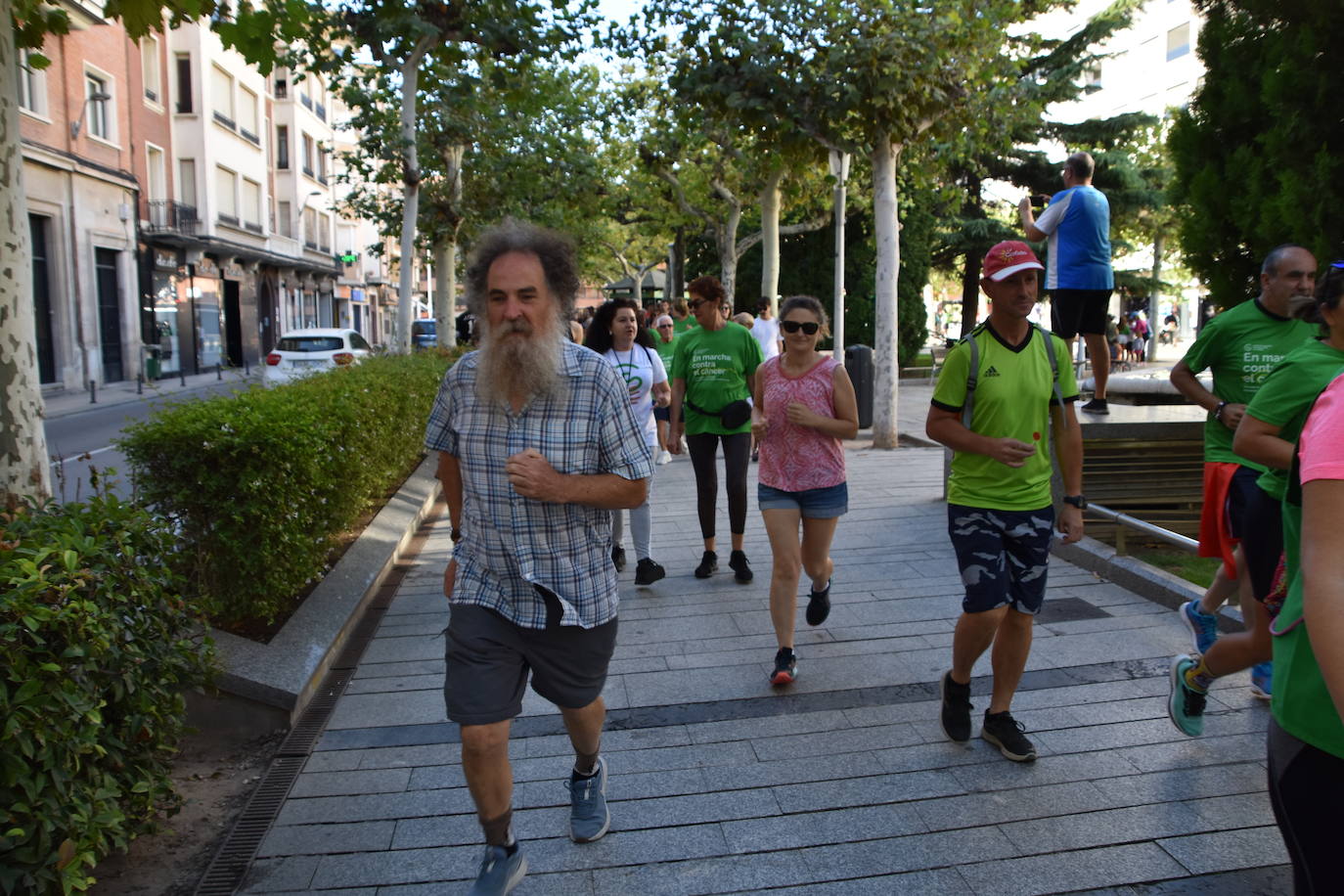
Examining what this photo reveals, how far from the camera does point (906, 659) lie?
538cm

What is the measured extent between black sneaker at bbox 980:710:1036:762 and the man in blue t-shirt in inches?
154

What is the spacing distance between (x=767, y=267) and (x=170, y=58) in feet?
80.4

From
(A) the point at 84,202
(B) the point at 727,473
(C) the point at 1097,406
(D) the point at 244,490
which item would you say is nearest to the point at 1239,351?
(B) the point at 727,473

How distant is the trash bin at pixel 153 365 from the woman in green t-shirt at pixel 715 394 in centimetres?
2699

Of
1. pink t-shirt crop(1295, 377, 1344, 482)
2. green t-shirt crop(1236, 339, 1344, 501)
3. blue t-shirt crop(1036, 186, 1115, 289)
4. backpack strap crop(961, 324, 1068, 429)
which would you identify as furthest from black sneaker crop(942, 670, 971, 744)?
blue t-shirt crop(1036, 186, 1115, 289)

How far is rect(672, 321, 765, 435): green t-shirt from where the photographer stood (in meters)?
6.99

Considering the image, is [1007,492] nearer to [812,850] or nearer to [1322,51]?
[812,850]

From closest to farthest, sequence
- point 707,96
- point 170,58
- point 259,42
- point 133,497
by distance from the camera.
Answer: point 133,497 < point 259,42 < point 707,96 < point 170,58

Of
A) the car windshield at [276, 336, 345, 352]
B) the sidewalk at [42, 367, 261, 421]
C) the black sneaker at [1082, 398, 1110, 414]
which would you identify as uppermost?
the car windshield at [276, 336, 345, 352]

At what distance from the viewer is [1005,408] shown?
402 cm

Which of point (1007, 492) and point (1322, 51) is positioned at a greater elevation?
point (1322, 51)

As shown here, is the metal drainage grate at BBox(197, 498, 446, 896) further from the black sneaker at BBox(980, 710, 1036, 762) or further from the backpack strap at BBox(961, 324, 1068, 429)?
the backpack strap at BBox(961, 324, 1068, 429)

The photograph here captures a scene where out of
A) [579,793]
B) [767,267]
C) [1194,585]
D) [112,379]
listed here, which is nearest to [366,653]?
[579,793]

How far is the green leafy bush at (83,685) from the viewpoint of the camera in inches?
103
